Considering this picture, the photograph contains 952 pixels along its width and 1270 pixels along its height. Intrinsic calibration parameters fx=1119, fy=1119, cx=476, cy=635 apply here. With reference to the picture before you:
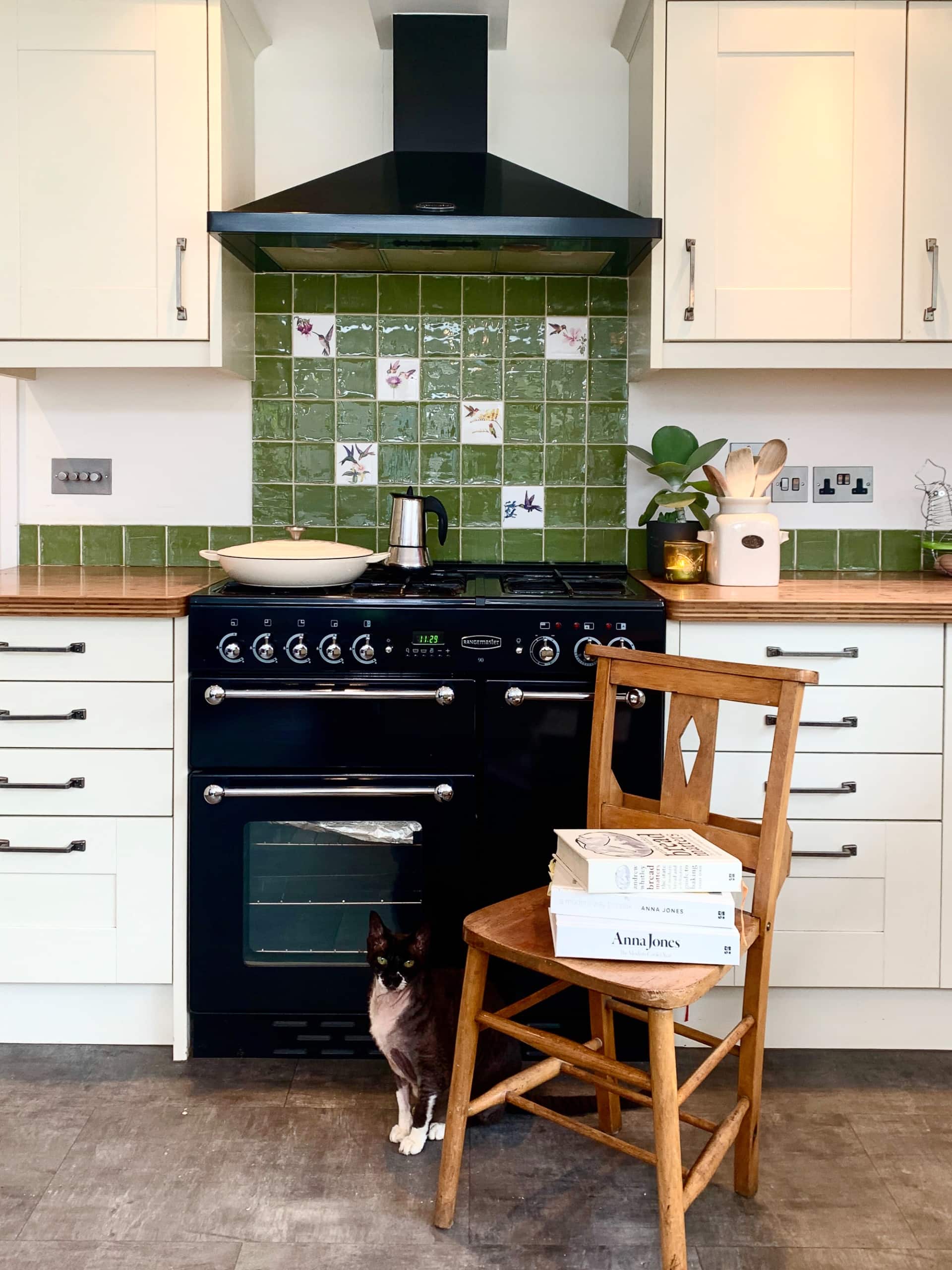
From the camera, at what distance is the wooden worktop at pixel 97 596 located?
2238 mm

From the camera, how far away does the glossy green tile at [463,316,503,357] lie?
2861 mm

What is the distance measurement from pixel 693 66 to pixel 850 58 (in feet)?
1.14

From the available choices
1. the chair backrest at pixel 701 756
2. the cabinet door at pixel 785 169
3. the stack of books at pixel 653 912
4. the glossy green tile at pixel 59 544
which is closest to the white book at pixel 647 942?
the stack of books at pixel 653 912

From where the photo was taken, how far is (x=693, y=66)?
2451mm

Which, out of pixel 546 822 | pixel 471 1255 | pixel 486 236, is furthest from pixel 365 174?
pixel 471 1255

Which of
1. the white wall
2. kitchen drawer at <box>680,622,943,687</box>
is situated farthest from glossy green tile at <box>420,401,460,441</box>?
kitchen drawer at <box>680,622,943,687</box>

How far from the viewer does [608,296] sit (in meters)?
2.85

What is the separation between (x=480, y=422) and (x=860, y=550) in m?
1.03

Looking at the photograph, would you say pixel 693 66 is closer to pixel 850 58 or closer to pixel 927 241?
pixel 850 58

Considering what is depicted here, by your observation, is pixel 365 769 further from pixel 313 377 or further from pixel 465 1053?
pixel 313 377

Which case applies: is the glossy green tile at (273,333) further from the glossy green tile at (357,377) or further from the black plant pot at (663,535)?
the black plant pot at (663,535)

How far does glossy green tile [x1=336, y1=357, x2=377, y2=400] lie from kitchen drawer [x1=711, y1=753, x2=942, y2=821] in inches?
51.5

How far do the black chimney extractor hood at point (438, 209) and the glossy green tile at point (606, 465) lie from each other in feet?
1.46

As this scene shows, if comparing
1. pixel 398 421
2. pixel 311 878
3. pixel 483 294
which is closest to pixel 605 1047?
pixel 311 878
